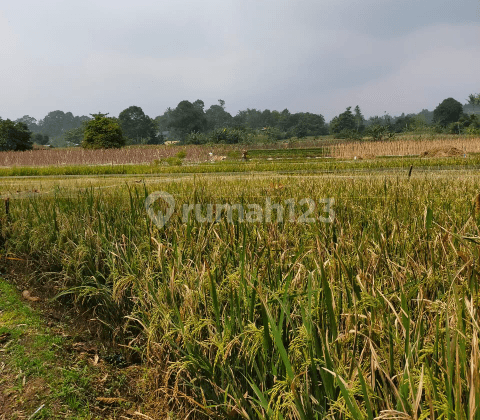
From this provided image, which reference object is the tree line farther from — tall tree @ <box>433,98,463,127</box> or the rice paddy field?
the rice paddy field

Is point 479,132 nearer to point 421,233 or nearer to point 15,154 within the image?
point 15,154

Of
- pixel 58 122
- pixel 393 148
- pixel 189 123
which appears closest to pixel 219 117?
pixel 189 123

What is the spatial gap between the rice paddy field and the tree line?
3115 cm

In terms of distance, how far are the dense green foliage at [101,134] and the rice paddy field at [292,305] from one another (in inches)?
1182

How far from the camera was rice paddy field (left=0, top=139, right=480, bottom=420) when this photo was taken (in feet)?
3.60

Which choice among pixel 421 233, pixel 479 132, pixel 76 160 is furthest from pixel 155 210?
pixel 479 132

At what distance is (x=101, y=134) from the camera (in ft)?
106

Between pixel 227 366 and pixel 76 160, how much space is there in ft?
76.7

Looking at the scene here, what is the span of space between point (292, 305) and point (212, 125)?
101 metres

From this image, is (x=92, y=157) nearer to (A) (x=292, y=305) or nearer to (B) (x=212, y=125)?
(A) (x=292, y=305)

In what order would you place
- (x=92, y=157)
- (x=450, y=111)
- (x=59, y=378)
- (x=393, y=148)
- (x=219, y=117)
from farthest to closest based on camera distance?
1. (x=219, y=117)
2. (x=450, y=111)
3. (x=393, y=148)
4. (x=92, y=157)
5. (x=59, y=378)

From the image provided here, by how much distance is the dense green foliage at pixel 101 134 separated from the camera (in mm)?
32062

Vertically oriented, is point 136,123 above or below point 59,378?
above

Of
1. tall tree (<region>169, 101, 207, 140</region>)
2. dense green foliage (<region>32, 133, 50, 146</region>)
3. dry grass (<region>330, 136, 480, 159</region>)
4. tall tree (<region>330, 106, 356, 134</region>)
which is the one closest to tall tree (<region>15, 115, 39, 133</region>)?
dense green foliage (<region>32, 133, 50, 146</region>)
